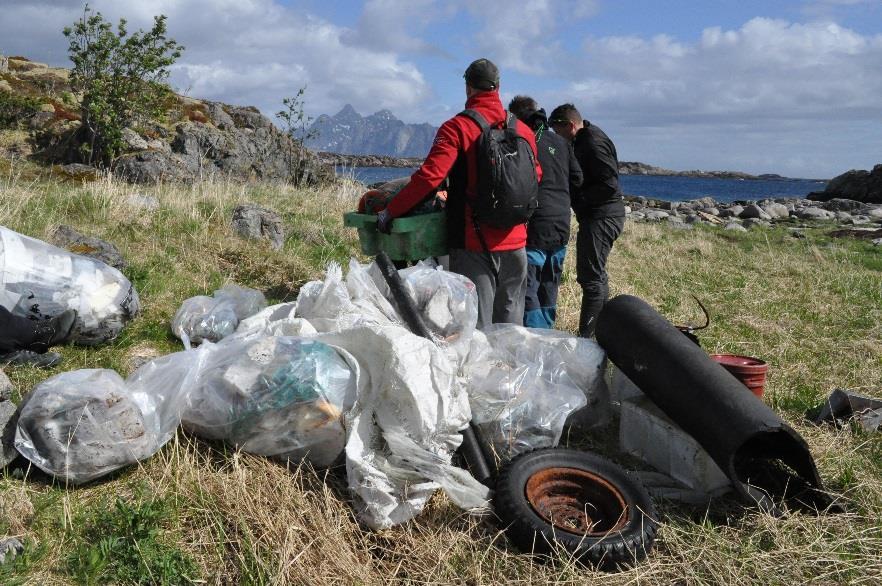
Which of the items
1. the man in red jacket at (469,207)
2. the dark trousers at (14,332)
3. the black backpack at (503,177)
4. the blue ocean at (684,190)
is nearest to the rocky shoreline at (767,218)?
the blue ocean at (684,190)

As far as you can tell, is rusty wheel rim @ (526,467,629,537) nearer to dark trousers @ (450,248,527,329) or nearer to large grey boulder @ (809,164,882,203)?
dark trousers @ (450,248,527,329)

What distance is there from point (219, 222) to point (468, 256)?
3.73 metres

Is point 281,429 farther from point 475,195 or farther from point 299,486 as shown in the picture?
point 475,195

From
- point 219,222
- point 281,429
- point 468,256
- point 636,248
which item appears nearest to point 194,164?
point 219,222

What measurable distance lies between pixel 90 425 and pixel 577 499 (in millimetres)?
2135

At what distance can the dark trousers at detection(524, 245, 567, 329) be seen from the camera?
4.95m

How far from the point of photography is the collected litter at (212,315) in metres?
4.32

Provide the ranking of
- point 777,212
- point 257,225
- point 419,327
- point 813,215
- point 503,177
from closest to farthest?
point 419,327, point 503,177, point 257,225, point 813,215, point 777,212

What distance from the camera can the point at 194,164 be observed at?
1389 centimetres

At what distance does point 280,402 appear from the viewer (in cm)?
295

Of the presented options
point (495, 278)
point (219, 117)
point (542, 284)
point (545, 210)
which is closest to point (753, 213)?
point (219, 117)

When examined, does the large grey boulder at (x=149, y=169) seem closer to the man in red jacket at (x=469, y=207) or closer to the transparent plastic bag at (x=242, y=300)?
the transparent plastic bag at (x=242, y=300)

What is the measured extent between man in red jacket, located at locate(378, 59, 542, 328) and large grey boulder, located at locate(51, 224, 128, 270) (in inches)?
93.2

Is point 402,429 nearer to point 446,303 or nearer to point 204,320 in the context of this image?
point 446,303
